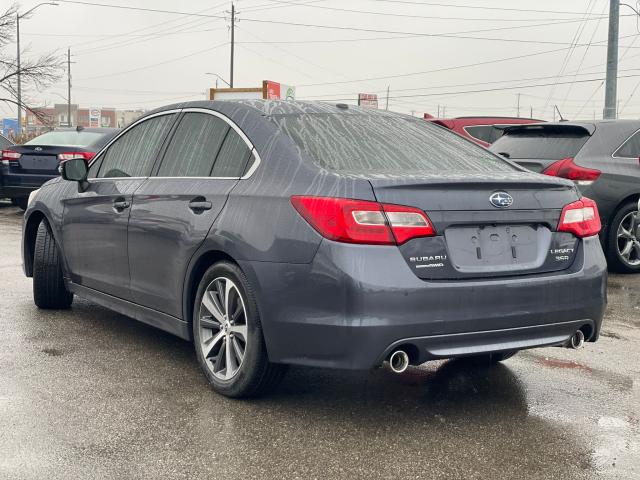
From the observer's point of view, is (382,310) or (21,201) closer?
(382,310)

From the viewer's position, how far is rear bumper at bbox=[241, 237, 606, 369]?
3.60 meters

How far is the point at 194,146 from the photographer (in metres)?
4.81

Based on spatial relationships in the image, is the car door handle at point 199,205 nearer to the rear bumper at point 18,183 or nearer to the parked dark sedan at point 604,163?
the parked dark sedan at point 604,163

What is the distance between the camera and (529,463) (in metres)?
3.48

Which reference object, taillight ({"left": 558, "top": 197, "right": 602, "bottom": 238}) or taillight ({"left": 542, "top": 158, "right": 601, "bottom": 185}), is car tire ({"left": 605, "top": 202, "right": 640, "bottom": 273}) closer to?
taillight ({"left": 542, "top": 158, "right": 601, "bottom": 185})

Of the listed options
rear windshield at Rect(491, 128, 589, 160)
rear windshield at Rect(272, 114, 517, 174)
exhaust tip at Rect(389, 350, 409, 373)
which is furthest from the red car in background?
exhaust tip at Rect(389, 350, 409, 373)

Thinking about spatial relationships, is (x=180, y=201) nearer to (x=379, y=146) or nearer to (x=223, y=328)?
(x=223, y=328)

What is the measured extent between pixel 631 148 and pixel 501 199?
557cm

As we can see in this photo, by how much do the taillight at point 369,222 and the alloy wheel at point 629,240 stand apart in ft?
19.0

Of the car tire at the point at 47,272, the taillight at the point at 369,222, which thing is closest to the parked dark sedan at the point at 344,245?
the taillight at the point at 369,222

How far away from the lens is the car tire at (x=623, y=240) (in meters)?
8.80

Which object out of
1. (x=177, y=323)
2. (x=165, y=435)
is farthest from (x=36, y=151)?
(x=165, y=435)

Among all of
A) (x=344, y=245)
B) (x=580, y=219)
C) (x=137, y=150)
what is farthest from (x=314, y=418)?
(x=137, y=150)

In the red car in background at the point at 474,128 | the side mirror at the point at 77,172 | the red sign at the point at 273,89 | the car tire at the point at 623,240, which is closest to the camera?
the side mirror at the point at 77,172
